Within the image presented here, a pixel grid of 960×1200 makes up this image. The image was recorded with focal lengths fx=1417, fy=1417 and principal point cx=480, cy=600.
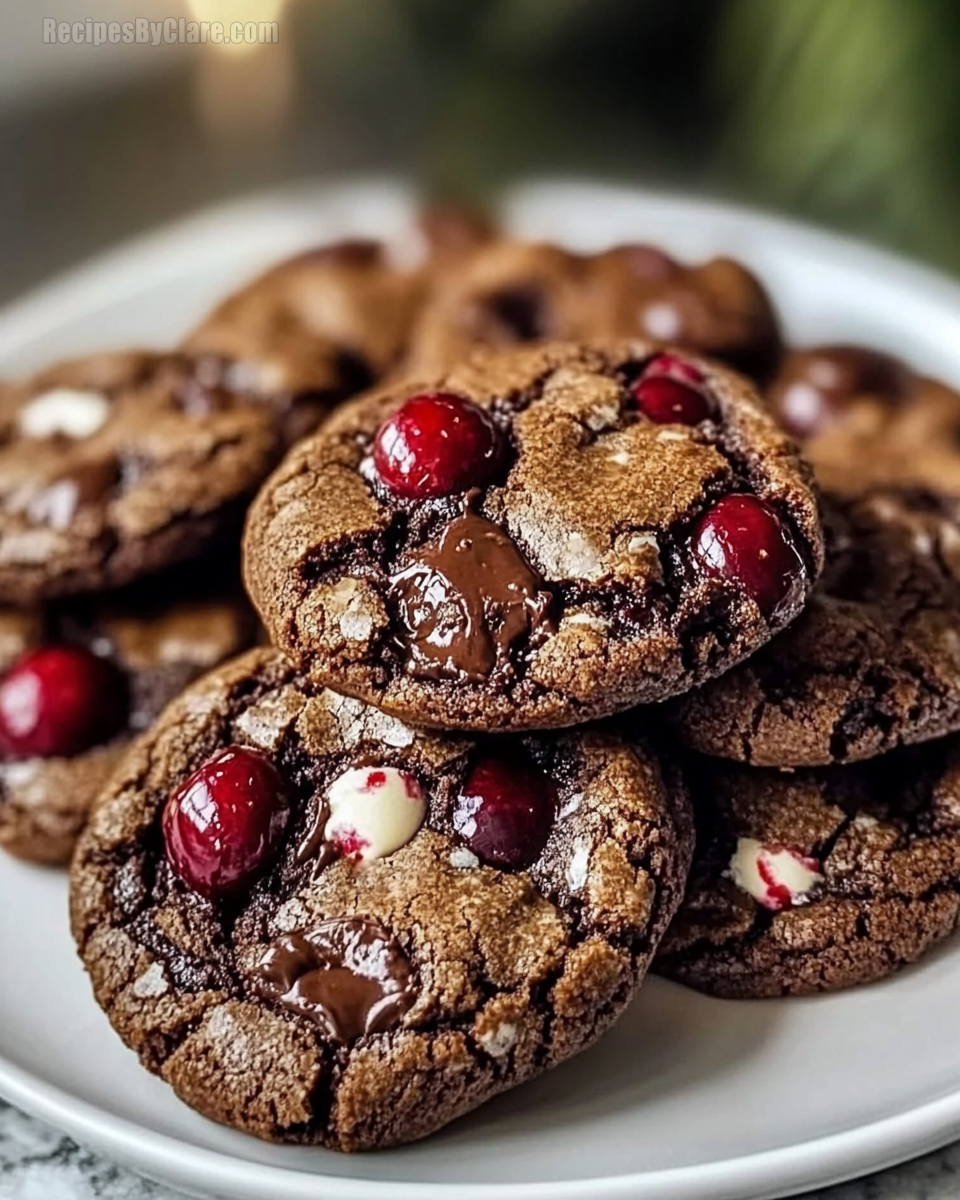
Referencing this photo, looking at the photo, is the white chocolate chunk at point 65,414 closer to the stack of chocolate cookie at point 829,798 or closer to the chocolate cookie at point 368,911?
the chocolate cookie at point 368,911

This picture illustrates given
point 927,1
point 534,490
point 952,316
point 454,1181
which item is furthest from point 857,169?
point 454,1181

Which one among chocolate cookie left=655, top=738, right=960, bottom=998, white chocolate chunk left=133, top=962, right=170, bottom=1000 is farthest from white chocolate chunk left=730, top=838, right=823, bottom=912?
white chocolate chunk left=133, top=962, right=170, bottom=1000

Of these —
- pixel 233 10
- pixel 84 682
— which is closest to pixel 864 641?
pixel 84 682

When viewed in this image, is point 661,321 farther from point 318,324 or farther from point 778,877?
point 778,877

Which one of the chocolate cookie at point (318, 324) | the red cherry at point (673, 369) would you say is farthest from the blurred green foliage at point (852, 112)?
the red cherry at point (673, 369)

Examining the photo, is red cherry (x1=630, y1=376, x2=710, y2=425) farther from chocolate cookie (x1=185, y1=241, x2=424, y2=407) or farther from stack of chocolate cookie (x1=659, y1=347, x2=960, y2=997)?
chocolate cookie (x1=185, y1=241, x2=424, y2=407)

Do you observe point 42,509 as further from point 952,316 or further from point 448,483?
point 952,316
